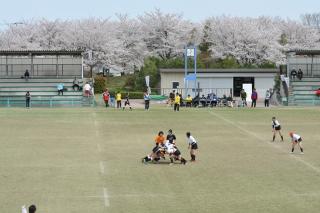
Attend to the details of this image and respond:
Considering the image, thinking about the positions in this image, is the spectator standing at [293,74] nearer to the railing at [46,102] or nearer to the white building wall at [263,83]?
the white building wall at [263,83]

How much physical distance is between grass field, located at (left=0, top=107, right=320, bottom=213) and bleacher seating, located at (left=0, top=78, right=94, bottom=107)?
1018 centimetres

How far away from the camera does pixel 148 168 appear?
25.6 meters

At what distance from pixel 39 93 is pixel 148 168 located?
31.2 m

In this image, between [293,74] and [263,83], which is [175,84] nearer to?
[263,83]

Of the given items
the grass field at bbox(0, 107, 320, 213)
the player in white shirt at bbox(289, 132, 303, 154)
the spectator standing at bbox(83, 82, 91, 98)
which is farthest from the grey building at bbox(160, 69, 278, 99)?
the player in white shirt at bbox(289, 132, 303, 154)

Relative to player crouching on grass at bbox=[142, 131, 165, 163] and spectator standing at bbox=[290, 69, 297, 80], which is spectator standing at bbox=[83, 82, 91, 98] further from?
player crouching on grass at bbox=[142, 131, 165, 163]

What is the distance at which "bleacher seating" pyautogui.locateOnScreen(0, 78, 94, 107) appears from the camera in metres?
53.8

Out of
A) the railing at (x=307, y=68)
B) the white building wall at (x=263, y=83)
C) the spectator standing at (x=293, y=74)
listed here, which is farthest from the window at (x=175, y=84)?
the spectator standing at (x=293, y=74)

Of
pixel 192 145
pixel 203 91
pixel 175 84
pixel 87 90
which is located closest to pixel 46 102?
pixel 87 90

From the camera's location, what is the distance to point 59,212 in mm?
18734

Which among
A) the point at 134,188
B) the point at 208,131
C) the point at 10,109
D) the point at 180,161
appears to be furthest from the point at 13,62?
the point at 134,188

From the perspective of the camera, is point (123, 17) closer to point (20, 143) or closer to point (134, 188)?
point (20, 143)

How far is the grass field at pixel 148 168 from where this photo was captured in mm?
19953

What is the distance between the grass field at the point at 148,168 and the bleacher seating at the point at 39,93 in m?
10.2
